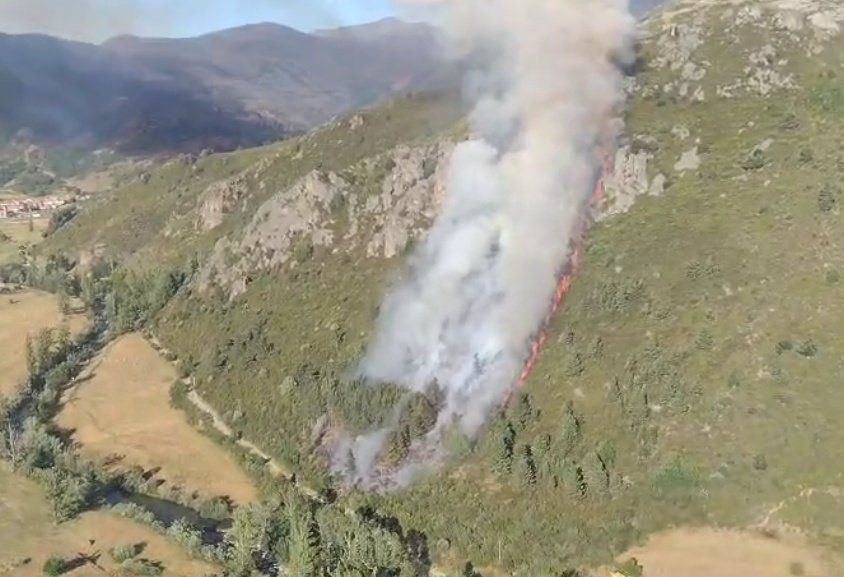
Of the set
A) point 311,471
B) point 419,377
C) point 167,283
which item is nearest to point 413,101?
point 167,283

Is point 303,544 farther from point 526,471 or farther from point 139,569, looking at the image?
point 526,471

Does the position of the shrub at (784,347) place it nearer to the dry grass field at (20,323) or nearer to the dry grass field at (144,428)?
the dry grass field at (144,428)

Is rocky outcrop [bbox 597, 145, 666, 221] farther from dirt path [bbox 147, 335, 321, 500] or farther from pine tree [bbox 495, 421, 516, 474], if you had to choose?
dirt path [bbox 147, 335, 321, 500]

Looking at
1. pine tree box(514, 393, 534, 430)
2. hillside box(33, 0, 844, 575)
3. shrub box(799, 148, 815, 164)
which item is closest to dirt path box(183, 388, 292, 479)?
hillside box(33, 0, 844, 575)

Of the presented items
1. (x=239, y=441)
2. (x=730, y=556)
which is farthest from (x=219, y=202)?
(x=730, y=556)

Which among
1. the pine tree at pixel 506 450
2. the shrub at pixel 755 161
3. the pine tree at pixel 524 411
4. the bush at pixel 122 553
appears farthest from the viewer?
the shrub at pixel 755 161

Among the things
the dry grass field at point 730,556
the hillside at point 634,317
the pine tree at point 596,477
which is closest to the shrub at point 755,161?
the hillside at point 634,317
